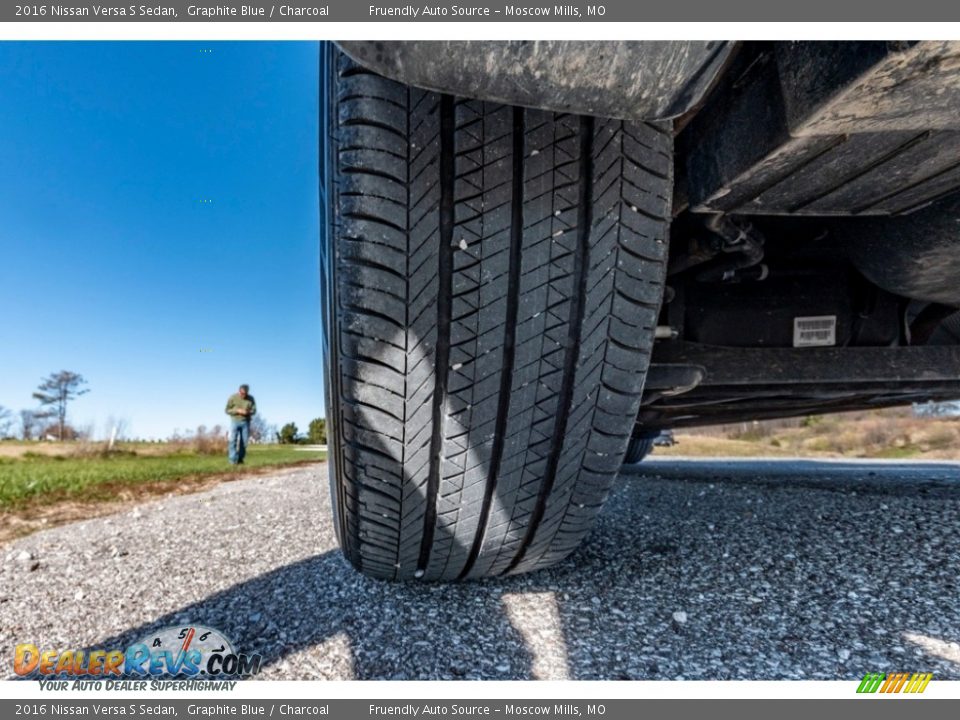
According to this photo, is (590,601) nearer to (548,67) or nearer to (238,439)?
(548,67)

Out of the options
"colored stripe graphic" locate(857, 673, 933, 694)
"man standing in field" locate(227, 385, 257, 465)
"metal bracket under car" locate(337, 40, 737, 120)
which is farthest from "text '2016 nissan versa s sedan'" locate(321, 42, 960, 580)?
"man standing in field" locate(227, 385, 257, 465)

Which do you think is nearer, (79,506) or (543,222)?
(543,222)

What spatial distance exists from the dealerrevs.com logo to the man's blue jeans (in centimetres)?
618

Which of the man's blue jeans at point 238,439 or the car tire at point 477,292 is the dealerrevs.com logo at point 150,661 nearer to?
the car tire at point 477,292

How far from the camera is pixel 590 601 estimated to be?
1104 mm

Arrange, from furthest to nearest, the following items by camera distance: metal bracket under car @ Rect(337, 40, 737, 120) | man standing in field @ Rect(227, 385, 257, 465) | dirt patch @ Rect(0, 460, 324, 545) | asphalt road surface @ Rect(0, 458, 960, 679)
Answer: man standing in field @ Rect(227, 385, 257, 465) → dirt patch @ Rect(0, 460, 324, 545) → asphalt road surface @ Rect(0, 458, 960, 679) → metal bracket under car @ Rect(337, 40, 737, 120)

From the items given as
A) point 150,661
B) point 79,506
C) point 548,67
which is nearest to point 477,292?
point 548,67

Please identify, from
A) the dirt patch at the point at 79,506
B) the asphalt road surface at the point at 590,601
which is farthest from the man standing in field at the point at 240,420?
the asphalt road surface at the point at 590,601

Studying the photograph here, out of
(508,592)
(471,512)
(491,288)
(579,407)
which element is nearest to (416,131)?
(491,288)

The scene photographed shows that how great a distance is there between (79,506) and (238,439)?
404cm

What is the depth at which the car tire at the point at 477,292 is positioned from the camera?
75 cm

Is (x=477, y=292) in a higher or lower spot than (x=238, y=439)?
higher

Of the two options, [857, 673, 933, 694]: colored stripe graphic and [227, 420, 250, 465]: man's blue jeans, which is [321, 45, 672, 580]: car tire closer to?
[857, 673, 933, 694]: colored stripe graphic

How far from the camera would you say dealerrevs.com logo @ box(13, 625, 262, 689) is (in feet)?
2.92
